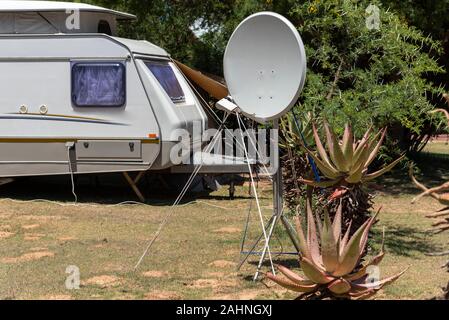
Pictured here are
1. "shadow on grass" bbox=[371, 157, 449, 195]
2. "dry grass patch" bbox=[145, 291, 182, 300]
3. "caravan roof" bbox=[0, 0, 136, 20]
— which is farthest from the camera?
"shadow on grass" bbox=[371, 157, 449, 195]

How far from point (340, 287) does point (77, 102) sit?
785 centimetres

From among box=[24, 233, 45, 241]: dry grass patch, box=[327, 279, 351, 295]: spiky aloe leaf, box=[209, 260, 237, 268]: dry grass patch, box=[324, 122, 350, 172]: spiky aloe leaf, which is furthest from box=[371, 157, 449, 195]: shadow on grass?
box=[327, 279, 351, 295]: spiky aloe leaf

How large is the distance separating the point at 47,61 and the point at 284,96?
599cm

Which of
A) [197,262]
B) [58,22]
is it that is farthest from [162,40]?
[197,262]

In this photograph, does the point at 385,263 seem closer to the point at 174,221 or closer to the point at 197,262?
the point at 197,262

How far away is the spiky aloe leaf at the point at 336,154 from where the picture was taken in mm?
5660

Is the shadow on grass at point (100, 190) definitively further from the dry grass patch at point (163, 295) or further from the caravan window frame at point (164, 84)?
the dry grass patch at point (163, 295)

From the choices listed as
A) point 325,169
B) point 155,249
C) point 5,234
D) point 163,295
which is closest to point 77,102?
point 5,234

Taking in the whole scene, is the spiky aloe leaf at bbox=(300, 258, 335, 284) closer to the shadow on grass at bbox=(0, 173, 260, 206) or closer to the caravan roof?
the shadow on grass at bbox=(0, 173, 260, 206)

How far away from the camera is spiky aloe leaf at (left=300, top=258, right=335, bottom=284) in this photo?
4.19m

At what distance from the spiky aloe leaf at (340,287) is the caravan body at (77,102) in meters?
7.09

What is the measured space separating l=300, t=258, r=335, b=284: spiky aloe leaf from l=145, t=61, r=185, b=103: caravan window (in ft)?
24.7

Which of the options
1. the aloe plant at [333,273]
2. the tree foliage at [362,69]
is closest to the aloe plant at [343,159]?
the aloe plant at [333,273]

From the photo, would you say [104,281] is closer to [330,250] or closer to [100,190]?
[330,250]
